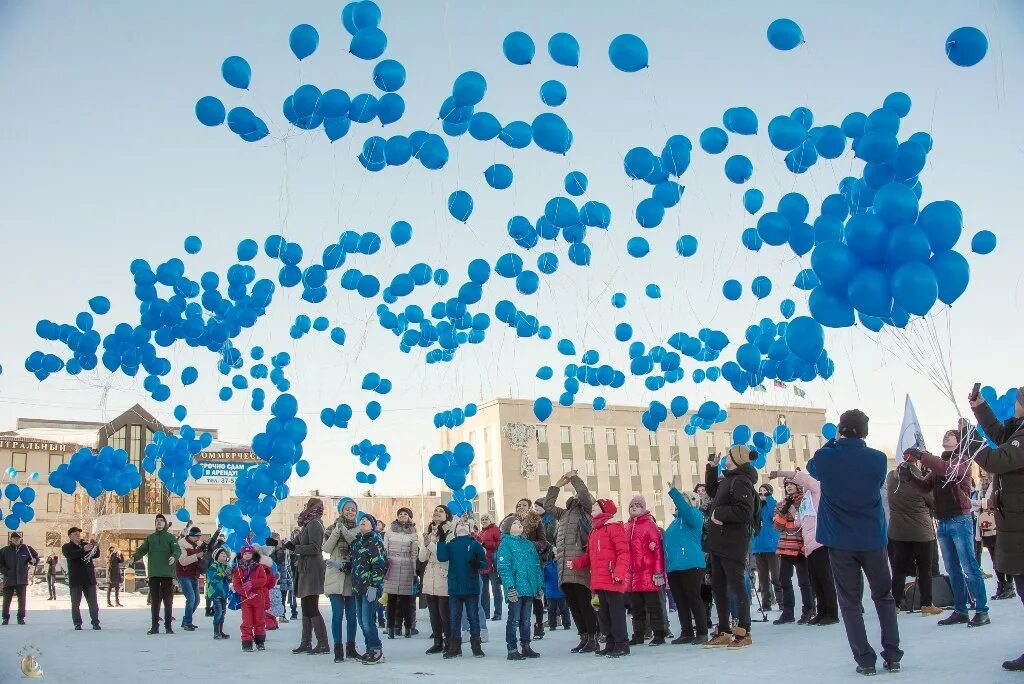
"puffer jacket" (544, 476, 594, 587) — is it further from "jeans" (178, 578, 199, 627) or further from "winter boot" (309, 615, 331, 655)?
"jeans" (178, 578, 199, 627)

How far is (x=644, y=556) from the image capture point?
8.48 metres

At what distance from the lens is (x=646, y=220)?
992 cm

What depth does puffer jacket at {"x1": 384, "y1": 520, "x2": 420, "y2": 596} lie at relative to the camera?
1013 centimetres

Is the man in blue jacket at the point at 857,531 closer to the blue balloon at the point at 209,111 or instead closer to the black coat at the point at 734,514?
the black coat at the point at 734,514

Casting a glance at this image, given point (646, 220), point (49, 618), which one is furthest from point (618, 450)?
point (646, 220)

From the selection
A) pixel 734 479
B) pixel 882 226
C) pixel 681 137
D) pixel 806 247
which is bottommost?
pixel 734 479

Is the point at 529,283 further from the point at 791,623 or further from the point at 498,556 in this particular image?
the point at 791,623

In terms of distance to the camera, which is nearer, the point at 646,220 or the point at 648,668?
the point at 648,668

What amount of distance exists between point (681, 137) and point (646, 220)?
3.10 ft

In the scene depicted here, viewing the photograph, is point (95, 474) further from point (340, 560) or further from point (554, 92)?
point (554, 92)

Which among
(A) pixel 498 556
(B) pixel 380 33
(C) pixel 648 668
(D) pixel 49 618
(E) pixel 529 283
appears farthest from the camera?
(D) pixel 49 618

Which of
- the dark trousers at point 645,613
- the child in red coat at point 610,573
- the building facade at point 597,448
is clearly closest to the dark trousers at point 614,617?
the child in red coat at point 610,573

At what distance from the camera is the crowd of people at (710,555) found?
18.9ft

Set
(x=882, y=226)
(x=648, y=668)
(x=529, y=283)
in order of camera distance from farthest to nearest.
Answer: (x=529, y=283) < (x=648, y=668) < (x=882, y=226)
